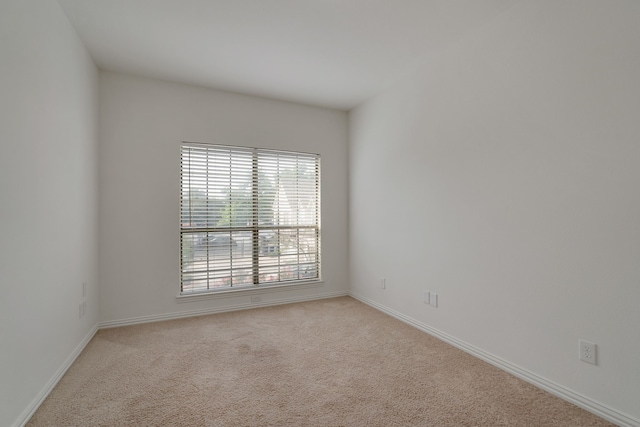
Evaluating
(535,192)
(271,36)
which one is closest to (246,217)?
(271,36)

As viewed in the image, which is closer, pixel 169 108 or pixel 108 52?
pixel 108 52

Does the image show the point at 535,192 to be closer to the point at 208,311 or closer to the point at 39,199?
the point at 39,199

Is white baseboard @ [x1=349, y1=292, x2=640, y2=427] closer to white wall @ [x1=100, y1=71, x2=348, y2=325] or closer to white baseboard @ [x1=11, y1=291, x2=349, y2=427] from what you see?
white baseboard @ [x1=11, y1=291, x2=349, y2=427]

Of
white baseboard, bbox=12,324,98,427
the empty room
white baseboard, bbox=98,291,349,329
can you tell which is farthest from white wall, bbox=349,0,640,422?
white baseboard, bbox=12,324,98,427

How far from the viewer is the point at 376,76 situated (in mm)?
3328

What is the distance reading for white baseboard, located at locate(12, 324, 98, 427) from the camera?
1679mm

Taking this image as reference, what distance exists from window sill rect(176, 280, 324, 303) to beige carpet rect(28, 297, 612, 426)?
17.7 inches

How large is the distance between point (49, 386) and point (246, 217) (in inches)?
90.6

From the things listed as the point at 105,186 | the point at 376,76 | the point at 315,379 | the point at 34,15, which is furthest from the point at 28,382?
the point at 376,76

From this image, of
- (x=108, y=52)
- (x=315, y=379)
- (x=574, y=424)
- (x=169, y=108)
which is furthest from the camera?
(x=169, y=108)

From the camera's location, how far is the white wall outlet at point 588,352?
1.80 metres

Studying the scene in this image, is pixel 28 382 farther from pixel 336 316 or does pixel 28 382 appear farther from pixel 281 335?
pixel 336 316

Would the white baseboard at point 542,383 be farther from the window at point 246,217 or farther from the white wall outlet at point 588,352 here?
the window at point 246,217

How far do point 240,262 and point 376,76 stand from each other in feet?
8.92
